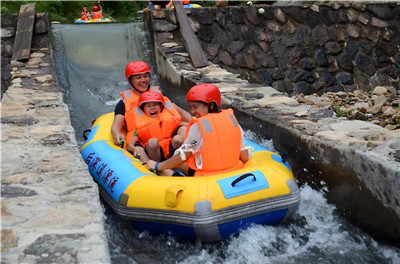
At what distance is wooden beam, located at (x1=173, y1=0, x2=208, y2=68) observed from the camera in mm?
7574

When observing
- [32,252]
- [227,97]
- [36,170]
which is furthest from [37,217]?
[227,97]

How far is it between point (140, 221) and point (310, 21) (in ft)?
18.8

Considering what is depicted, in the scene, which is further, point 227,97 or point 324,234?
point 227,97

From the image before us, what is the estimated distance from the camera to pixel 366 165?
3564 millimetres

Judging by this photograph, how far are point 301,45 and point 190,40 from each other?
191 centimetres

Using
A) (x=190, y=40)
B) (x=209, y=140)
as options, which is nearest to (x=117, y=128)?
(x=209, y=140)

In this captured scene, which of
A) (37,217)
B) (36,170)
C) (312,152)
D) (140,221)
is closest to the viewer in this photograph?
(37,217)

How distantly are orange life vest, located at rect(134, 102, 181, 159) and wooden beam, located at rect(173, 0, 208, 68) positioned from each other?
2892 millimetres

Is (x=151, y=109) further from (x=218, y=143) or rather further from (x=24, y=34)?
(x=24, y=34)

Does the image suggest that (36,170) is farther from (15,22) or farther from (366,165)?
(15,22)

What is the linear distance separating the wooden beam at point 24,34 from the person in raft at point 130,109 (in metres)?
3.08

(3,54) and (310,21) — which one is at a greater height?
(310,21)

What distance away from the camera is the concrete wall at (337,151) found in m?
3.46

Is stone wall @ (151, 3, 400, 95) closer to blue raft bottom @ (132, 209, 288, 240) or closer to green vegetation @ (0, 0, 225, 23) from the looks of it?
blue raft bottom @ (132, 209, 288, 240)
